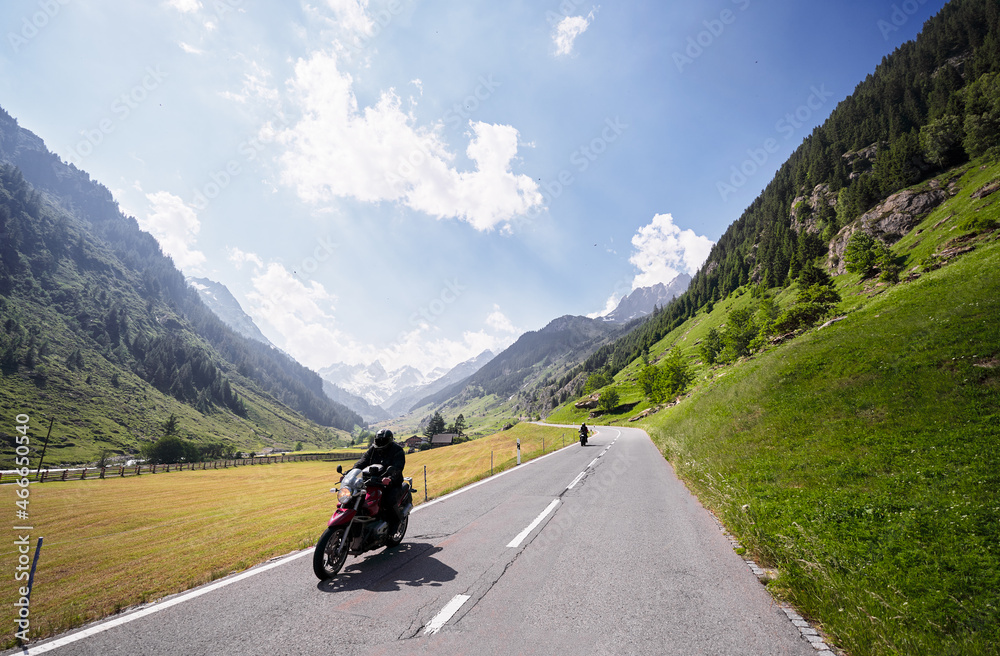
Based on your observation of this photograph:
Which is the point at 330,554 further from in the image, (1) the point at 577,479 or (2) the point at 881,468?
(2) the point at 881,468

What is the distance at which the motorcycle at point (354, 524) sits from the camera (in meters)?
6.14

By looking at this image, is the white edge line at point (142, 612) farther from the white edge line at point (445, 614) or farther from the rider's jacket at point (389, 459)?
the white edge line at point (445, 614)

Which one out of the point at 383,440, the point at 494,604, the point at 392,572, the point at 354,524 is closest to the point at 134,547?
the point at 383,440

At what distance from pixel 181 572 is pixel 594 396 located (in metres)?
109

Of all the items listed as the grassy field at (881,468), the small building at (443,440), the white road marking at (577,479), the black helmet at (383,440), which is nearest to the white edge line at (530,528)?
the white road marking at (577,479)

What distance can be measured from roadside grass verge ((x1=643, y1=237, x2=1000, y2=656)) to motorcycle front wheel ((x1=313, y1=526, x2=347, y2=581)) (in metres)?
6.76

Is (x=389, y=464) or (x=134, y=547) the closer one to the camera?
(x=389, y=464)

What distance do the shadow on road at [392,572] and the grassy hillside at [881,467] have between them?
5.17 m

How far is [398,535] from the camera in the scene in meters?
7.73

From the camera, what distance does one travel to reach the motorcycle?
242 inches

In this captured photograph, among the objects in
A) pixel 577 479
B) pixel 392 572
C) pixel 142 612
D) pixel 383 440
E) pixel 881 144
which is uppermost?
pixel 881 144

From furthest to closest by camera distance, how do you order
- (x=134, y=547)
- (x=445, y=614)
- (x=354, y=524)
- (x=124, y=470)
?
(x=124, y=470)
(x=134, y=547)
(x=354, y=524)
(x=445, y=614)

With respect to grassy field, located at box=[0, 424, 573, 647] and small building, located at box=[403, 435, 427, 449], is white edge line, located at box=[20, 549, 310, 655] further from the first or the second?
small building, located at box=[403, 435, 427, 449]

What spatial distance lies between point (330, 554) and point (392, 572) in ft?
3.62
